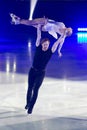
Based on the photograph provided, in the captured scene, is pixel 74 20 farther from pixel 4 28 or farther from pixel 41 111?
pixel 41 111

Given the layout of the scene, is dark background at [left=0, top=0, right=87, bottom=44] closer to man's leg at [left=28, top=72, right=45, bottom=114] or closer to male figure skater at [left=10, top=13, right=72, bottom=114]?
man's leg at [left=28, top=72, right=45, bottom=114]

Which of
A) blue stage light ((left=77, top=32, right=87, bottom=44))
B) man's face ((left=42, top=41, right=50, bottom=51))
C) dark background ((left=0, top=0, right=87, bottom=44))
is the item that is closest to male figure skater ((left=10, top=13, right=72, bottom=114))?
man's face ((left=42, top=41, right=50, bottom=51))

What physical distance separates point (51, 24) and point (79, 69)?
21.6 feet

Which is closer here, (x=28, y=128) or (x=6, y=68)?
(x=28, y=128)

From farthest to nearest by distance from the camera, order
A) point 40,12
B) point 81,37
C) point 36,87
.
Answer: point 40,12
point 81,37
point 36,87

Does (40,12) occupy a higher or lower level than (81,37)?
higher

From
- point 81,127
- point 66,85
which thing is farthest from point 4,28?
point 81,127

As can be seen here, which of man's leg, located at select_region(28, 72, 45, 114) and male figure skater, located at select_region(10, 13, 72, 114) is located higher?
male figure skater, located at select_region(10, 13, 72, 114)

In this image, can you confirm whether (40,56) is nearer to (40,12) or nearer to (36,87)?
(36,87)

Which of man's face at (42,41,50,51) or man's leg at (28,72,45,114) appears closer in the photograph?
man's face at (42,41,50,51)

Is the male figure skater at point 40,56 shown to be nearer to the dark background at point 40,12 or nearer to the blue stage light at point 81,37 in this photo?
the blue stage light at point 81,37

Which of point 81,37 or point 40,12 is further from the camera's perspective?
point 40,12

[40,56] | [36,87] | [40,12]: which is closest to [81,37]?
[40,12]

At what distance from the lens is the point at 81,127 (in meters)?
8.17
